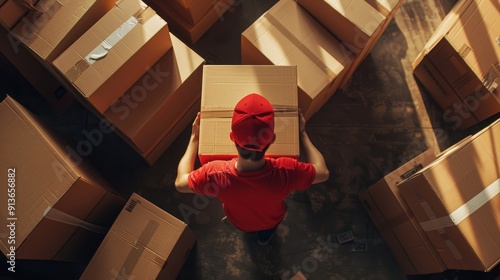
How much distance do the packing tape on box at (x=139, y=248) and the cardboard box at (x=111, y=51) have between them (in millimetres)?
905

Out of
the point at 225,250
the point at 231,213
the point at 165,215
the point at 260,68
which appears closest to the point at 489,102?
the point at 260,68

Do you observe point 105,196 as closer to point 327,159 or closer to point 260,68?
point 260,68

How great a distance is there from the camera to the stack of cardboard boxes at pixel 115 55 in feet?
7.66

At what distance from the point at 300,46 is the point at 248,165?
1378 millimetres

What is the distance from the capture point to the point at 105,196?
8.73ft

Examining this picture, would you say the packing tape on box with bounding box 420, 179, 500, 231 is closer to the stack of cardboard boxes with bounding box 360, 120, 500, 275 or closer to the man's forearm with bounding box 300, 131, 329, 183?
the stack of cardboard boxes with bounding box 360, 120, 500, 275

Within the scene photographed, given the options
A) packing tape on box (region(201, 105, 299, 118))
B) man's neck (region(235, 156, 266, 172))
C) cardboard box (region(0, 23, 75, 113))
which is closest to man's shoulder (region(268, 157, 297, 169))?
man's neck (region(235, 156, 266, 172))

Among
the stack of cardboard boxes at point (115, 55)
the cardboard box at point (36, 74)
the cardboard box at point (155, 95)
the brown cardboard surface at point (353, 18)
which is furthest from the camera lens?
the cardboard box at point (36, 74)

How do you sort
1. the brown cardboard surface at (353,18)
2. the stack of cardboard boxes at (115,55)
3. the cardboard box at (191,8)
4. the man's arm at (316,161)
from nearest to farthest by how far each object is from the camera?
the man's arm at (316,161)
the stack of cardboard boxes at (115,55)
the brown cardboard surface at (353,18)
the cardboard box at (191,8)

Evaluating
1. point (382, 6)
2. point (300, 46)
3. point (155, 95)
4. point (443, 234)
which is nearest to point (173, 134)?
point (155, 95)

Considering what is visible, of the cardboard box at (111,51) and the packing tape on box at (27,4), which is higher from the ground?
the packing tape on box at (27,4)

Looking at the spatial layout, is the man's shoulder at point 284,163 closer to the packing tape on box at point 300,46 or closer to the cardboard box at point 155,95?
the packing tape on box at point 300,46

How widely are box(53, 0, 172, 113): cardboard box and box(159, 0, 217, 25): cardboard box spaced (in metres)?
0.64

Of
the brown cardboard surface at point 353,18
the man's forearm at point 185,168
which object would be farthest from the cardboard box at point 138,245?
the brown cardboard surface at point 353,18
